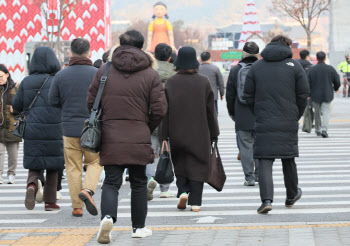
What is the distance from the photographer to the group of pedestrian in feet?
24.4

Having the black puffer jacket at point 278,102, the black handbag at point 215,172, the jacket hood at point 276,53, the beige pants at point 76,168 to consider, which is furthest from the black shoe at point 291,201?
the beige pants at point 76,168

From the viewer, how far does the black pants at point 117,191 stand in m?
7.43

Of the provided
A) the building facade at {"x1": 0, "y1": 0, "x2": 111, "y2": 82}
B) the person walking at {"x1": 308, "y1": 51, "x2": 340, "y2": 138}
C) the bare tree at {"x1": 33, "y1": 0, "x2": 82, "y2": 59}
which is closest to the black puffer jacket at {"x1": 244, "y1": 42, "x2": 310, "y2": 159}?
the person walking at {"x1": 308, "y1": 51, "x2": 340, "y2": 138}

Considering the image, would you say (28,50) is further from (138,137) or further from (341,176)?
(138,137)

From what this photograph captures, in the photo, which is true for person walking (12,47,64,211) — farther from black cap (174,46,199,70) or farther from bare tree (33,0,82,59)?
bare tree (33,0,82,59)

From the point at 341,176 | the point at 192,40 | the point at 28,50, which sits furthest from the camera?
the point at 192,40

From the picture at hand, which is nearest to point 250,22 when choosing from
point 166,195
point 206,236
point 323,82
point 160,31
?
point 160,31

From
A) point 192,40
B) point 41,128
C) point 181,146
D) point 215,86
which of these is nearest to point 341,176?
point 181,146

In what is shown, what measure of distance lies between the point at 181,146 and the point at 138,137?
193cm

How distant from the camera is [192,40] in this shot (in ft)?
591

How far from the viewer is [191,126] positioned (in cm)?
927

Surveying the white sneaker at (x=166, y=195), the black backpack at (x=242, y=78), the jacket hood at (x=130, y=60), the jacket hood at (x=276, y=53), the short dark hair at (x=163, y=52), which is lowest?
the white sneaker at (x=166, y=195)

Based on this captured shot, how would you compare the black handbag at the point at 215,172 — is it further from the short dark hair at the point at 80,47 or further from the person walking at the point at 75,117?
the short dark hair at the point at 80,47

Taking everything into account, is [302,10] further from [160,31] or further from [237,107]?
[237,107]
